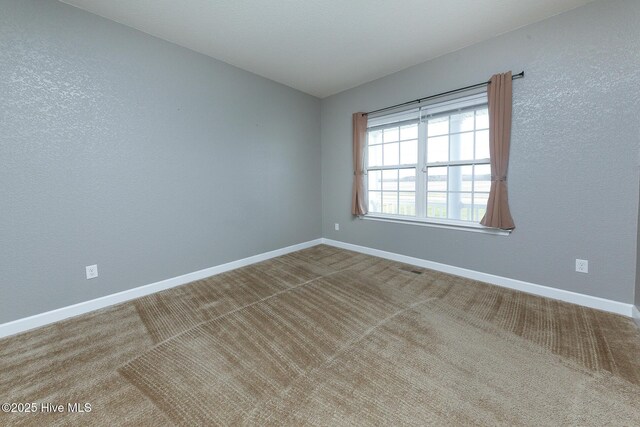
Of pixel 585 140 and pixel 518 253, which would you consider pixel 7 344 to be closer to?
pixel 518 253

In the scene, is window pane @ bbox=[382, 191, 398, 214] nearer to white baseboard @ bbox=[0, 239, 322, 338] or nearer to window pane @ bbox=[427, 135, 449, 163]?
window pane @ bbox=[427, 135, 449, 163]

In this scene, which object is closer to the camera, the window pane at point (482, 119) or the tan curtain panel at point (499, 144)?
the tan curtain panel at point (499, 144)

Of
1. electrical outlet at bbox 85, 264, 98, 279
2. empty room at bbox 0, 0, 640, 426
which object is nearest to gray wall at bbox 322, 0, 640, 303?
empty room at bbox 0, 0, 640, 426

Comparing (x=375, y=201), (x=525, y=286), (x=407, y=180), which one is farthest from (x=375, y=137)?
(x=525, y=286)

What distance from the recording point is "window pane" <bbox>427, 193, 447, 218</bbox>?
3.09 metres

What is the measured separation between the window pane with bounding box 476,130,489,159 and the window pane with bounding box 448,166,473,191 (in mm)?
167

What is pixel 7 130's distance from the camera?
6.00ft

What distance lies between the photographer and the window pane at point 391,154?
3.50m

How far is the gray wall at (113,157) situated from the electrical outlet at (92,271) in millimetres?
43

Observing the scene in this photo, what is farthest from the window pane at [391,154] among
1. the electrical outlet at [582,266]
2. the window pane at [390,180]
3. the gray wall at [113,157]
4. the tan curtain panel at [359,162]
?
the electrical outlet at [582,266]

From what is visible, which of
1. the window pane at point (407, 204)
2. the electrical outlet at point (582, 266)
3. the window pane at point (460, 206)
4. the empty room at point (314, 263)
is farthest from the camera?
the window pane at point (407, 204)

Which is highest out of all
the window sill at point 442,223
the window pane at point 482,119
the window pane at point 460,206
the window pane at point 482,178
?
the window pane at point 482,119

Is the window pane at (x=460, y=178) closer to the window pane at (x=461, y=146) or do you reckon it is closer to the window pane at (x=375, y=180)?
the window pane at (x=461, y=146)

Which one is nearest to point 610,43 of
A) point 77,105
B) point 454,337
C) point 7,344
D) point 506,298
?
point 506,298
